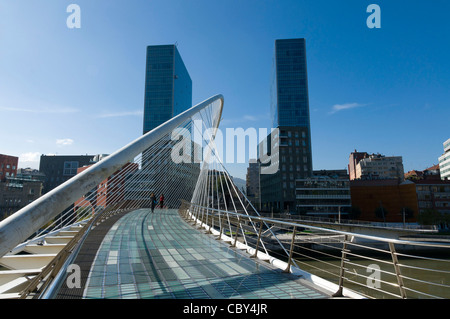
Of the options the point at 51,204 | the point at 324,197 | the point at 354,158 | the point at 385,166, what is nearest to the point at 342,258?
the point at 51,204

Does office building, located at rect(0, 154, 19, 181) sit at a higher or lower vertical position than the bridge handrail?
higher

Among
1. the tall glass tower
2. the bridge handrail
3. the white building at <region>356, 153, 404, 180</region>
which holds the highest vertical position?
the tall glass tower

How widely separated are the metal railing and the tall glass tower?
76877 mm

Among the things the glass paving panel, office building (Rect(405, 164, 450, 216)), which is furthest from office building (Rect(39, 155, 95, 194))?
the glass paving panel

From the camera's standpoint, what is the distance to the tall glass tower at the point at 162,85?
96.1m

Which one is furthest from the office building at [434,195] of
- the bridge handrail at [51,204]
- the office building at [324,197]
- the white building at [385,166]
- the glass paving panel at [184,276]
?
the bridge handrail at [51,204]

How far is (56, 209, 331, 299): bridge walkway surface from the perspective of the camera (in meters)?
3.28

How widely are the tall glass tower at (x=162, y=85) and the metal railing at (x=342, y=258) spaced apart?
7688 cm

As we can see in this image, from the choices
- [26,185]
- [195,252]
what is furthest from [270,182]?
[195,252]

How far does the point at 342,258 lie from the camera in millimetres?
3248

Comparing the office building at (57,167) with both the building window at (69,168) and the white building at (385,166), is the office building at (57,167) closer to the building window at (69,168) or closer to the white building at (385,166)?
the building window at (69,168)

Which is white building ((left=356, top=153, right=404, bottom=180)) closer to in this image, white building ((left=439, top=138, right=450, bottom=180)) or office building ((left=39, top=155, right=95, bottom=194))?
white building ((left=439, top=138, right=450, bottom=180))

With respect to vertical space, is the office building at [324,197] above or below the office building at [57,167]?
below

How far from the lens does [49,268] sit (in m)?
2.88
